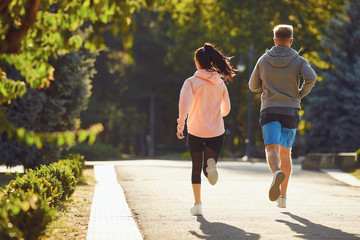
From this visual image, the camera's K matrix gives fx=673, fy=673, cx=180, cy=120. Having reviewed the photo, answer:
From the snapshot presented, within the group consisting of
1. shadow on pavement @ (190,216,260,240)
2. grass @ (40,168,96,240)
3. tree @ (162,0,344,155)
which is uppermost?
tree @ (162,0,344,155)

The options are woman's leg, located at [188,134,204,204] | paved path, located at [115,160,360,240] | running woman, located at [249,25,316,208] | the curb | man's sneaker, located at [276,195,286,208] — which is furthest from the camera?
the curb

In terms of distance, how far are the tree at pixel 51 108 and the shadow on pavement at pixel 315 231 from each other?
10174 millimetres

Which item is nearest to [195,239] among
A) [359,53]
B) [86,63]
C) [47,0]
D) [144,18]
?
[47,0]

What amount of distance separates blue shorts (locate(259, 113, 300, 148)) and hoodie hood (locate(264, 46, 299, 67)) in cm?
61

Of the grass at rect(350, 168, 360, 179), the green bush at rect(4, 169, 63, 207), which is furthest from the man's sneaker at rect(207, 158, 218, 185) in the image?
the grass at rect(350, 168, 360, 179)

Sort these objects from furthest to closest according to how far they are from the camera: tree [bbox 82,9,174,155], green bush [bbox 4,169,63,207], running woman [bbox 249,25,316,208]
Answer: tree [bbox 82,9,174,155] → running woman [bbox 249,25,316,208] → green bush [bbox 4,169,63,207]

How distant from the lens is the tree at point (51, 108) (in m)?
16.1

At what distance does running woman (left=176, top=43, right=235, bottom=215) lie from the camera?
321 inches

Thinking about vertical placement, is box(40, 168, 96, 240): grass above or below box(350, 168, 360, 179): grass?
above

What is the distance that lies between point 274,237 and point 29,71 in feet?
8.62

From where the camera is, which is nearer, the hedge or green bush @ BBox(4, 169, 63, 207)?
the hedge

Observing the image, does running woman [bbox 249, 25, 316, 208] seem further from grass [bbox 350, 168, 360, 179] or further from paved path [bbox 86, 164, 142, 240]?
grass [bbox 350, 168, 360, 179]

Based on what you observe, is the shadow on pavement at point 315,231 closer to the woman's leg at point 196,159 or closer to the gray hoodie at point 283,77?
the woman's leg at point 196,159

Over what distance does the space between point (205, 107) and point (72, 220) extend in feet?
7.05
